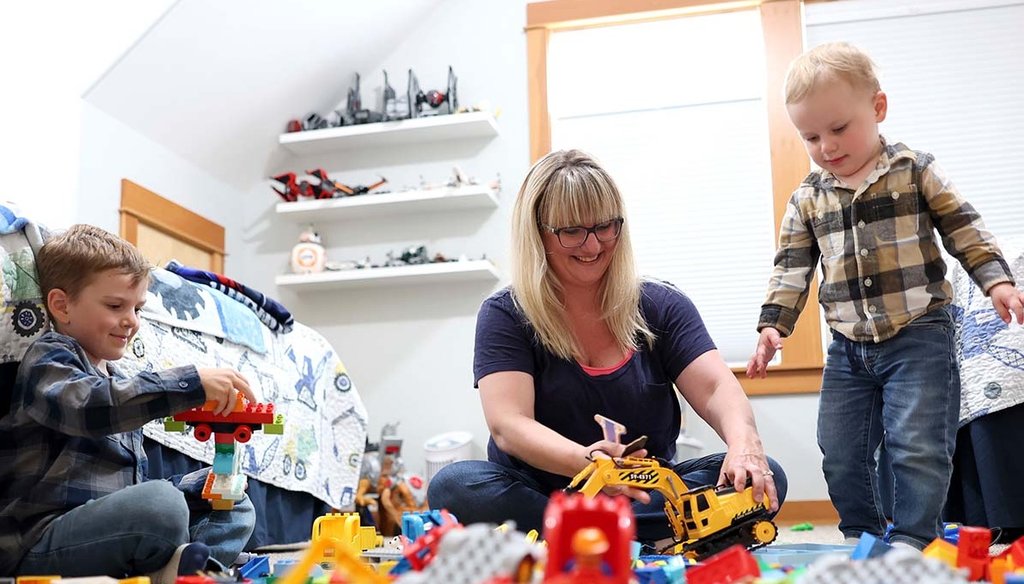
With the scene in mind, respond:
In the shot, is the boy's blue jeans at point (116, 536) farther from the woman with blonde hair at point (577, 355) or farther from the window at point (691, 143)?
the window at point (691, 143)

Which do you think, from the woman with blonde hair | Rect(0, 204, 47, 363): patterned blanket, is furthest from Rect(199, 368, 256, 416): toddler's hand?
the woman with blonde hair

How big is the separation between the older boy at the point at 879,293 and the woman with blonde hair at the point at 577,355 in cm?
15

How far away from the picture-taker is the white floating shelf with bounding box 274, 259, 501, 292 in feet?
10.3

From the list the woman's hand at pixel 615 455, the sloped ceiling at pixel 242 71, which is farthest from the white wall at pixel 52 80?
the woman's hand at pixel 615 455

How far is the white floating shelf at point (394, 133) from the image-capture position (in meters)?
3.23

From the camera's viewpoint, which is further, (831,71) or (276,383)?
(276,383)

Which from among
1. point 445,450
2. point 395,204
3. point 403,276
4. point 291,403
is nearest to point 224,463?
point 291,403

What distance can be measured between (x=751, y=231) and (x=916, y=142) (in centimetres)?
61

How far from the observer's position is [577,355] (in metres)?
1.42

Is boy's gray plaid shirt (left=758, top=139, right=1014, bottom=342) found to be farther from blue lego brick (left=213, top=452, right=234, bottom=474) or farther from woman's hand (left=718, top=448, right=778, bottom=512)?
blue lego brick (left=213, top=452, right=234, bottom=474)

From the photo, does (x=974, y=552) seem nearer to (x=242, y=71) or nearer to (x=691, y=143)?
(x=691, y=143)

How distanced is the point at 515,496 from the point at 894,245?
27.1 inches

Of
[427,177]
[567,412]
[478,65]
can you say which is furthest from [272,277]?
[567,412]

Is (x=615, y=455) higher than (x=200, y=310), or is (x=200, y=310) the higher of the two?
(x=200, y=310)
